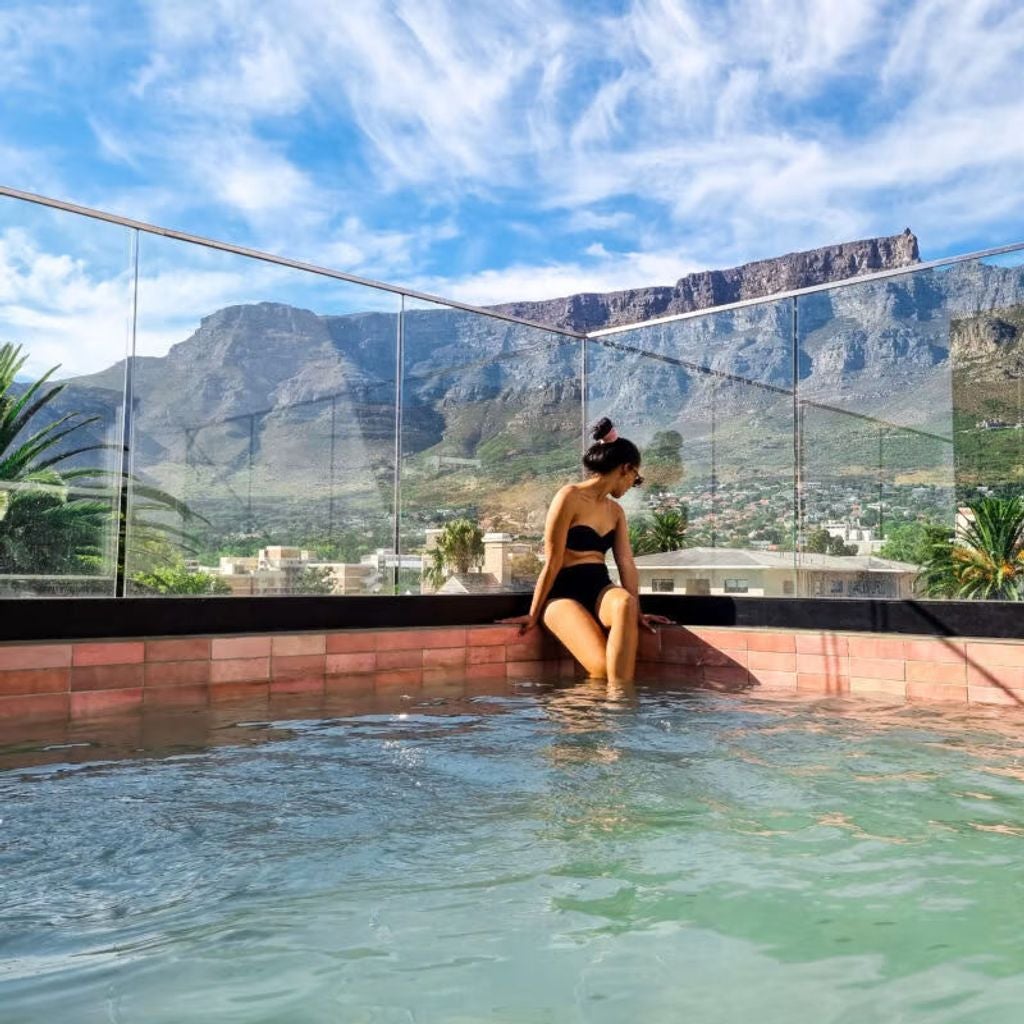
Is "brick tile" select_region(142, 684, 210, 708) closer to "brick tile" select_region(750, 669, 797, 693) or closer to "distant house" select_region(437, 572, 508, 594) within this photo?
"distant house" select_region(437, 572, 508, 594)

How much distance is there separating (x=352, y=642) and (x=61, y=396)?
164 centimetres

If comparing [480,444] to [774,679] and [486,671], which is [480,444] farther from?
[774,679]

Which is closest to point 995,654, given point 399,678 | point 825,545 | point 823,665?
point 823,665

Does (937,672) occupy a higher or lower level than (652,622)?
lower

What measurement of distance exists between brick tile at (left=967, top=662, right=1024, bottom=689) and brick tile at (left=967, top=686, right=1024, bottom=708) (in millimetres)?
20

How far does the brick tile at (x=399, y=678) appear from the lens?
13.7 ft

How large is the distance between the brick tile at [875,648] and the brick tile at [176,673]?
282 centimetres

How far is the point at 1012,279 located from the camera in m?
4.30

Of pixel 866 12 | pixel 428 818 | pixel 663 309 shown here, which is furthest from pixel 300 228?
pixel 428 818

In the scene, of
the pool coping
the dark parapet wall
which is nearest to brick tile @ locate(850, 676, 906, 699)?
the pool coping

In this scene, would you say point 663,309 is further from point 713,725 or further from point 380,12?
point 713,725

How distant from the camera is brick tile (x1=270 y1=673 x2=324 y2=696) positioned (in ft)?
12.5

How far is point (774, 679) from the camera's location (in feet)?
14.3

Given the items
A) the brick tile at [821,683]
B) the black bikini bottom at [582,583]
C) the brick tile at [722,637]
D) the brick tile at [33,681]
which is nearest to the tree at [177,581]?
the brick tile at [33,681]
